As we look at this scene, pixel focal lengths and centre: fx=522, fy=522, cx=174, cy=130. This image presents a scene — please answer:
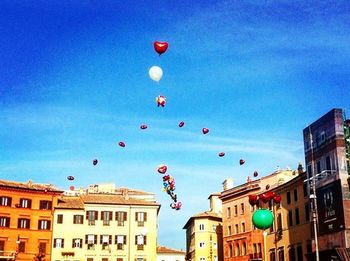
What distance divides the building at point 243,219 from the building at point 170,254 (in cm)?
4350

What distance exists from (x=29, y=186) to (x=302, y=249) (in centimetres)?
3974

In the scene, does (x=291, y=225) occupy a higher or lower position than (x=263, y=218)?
→ higher

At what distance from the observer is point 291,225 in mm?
60812

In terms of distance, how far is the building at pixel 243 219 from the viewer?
68.2 meters

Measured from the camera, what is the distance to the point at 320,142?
172 feet

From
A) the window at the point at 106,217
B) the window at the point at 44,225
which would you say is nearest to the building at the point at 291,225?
the window at the point at 106,217

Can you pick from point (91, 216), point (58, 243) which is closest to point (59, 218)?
point (58, 243)

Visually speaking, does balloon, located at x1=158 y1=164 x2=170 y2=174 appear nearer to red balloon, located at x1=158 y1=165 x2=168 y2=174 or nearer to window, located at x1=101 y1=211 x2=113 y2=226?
red balloon, located at x1=158 y1=165 x2=168 y2=174

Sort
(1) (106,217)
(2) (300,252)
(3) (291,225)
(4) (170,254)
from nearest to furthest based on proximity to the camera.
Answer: (2) (300,252) → (3) (291,225) → (1) (106,217) → (4) (170,254)

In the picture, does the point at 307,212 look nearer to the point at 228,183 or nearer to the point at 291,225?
the point at 291,225

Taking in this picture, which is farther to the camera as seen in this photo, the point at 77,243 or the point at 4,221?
the point at 77,243

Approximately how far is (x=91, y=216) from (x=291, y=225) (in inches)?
1169

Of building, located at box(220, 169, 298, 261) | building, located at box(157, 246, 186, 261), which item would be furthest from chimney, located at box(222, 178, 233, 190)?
building, located at box(157, 246, 186, 261)

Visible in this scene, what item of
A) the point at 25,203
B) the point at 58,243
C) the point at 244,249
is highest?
the point at 25,203
